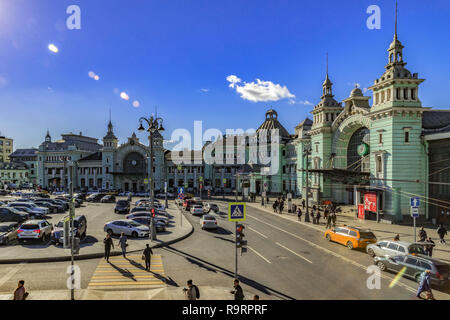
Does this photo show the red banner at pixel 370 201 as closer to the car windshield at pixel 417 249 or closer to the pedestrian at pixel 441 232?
the pedestrian at pixel 441 232

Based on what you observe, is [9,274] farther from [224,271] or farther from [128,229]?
[224,271]

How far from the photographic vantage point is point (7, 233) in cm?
2030

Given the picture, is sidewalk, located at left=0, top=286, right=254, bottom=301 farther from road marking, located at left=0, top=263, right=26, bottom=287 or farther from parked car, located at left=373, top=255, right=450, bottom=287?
parked car, located at left=373, top=255, right=450, bottom=287

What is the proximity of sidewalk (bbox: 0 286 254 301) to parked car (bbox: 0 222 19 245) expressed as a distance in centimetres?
1015

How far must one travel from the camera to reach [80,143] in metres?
99.1

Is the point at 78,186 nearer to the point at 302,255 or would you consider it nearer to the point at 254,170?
the point at 254,170

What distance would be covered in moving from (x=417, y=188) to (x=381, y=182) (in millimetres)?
3630

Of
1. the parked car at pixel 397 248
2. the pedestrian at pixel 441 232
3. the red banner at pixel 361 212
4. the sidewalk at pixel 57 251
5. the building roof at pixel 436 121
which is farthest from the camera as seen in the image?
the red banner at pixel 361 212

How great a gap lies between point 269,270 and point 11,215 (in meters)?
27.7

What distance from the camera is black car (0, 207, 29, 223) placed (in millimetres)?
28291

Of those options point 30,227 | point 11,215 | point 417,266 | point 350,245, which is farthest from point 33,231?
point 417,266

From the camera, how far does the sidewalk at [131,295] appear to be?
11.8 meters

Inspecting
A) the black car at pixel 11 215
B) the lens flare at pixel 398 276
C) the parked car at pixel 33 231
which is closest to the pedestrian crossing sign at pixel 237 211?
the lens flare at pixel 398 276

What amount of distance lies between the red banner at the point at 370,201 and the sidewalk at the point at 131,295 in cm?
2666
